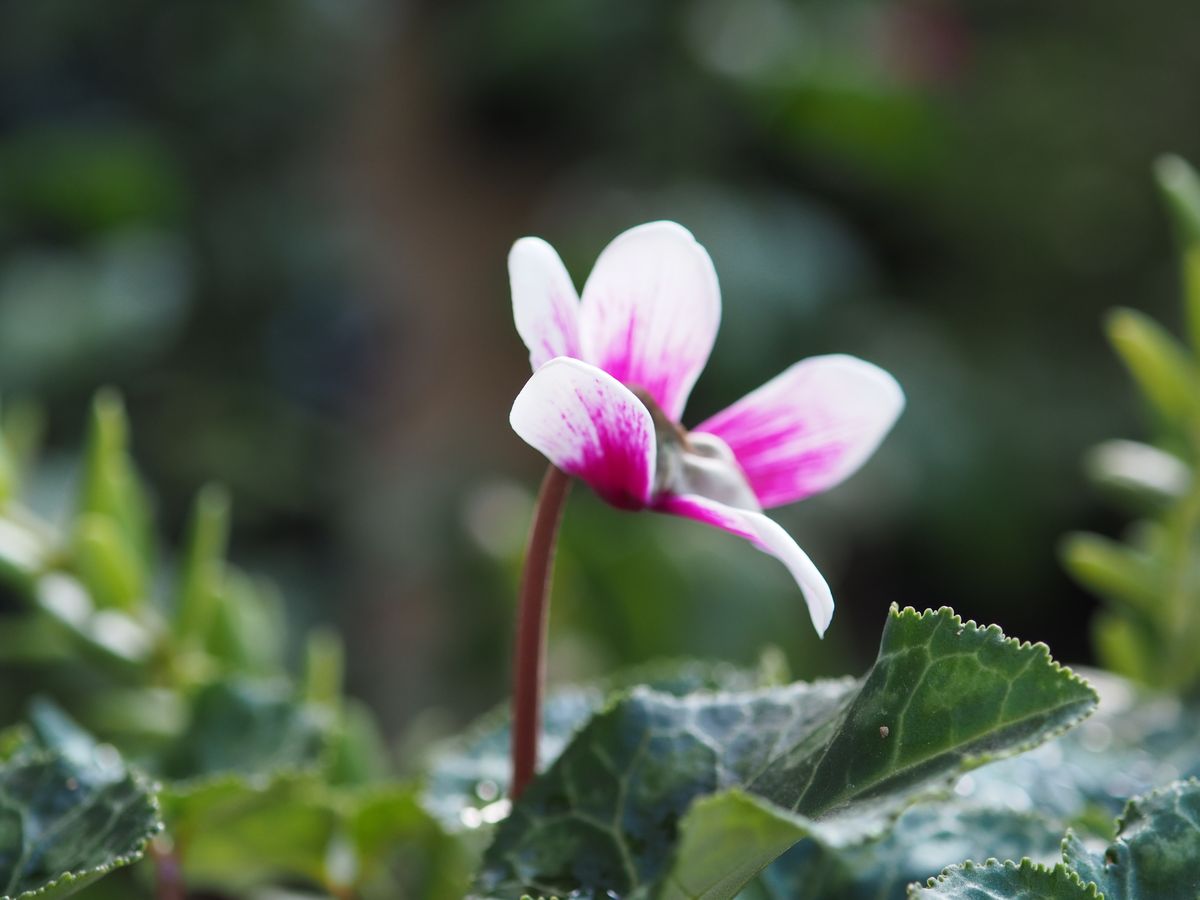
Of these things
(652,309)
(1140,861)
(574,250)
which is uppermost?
(652,309)

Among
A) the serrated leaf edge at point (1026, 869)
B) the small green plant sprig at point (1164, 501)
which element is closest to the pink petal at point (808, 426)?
the serrated leaf edge at point (1026, 869)

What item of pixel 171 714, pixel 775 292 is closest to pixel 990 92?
pixel 775 292

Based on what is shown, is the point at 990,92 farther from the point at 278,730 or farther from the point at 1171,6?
the point at 278,730

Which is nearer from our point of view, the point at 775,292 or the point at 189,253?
the point at 775,292

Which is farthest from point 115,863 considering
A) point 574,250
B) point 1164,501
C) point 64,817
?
point 574,250

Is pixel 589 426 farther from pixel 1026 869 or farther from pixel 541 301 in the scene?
pixel 1026 869

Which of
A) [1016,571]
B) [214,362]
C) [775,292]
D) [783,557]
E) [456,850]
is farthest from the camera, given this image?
[214,362]
